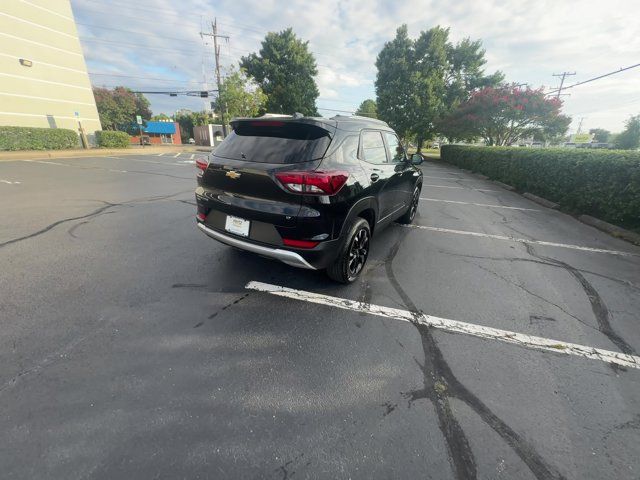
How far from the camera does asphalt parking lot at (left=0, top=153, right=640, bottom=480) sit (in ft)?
5.28

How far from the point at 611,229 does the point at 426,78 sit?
28.9 meters

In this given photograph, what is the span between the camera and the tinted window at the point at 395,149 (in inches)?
172

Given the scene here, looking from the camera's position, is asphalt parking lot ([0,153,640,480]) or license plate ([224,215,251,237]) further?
license plate ([224,215,251,237])

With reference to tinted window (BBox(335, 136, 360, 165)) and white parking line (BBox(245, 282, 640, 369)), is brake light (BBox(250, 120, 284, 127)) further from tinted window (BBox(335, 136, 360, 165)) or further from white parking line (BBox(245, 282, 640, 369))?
white parking line (BBox(245, 282, 640, 369))

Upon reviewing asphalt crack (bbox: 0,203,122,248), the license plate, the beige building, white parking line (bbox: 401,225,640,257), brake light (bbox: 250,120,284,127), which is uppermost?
the beige building

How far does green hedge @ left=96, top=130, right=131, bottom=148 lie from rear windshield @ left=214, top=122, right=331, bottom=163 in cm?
2529

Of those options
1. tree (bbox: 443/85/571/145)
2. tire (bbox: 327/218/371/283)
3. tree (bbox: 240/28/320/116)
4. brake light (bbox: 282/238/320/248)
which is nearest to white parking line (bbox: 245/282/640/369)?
tire (bbox: 327/218/371/283)

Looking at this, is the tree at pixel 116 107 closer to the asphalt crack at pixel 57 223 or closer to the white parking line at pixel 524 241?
the asphalt crack at pixel 57 223

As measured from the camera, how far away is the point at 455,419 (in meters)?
1.85

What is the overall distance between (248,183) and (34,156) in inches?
775

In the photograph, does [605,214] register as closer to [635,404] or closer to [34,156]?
[635,404]

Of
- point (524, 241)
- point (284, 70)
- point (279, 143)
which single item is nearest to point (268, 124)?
point (279, 143)

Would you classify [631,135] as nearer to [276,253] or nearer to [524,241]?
[524,241]

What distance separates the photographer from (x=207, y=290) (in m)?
3.13
